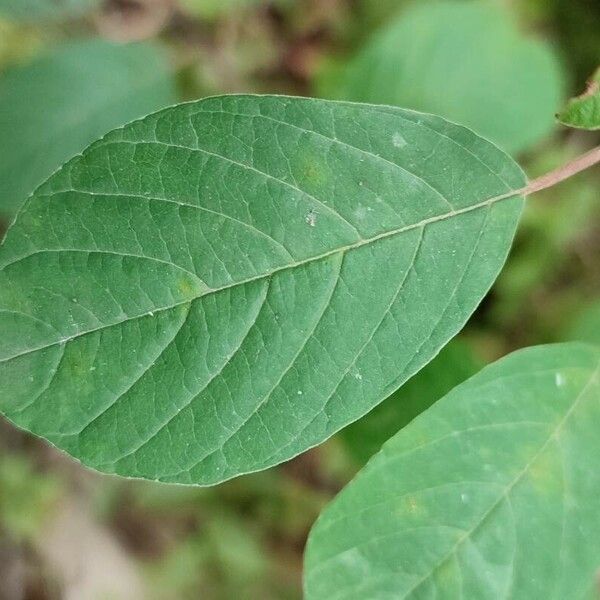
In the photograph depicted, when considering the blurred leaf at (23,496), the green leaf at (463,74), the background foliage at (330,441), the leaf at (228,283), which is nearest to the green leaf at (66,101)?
the background foliage at (330,441)

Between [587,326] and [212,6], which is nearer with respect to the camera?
[587,326]

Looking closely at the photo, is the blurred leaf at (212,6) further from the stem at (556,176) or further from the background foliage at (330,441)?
the stem at (556,176)

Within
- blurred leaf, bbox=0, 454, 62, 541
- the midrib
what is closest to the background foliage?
blurred leaf, bbox=0, 454, 62, 541

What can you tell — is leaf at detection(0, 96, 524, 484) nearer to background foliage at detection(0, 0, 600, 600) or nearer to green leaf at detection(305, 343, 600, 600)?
green leaf at detection(305, 343, 600, 600)

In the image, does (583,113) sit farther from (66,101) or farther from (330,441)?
(330,441)

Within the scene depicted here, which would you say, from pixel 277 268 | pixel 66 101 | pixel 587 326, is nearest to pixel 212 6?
pixel 66 101

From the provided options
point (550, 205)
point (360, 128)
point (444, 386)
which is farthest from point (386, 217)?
point (550, 205)
